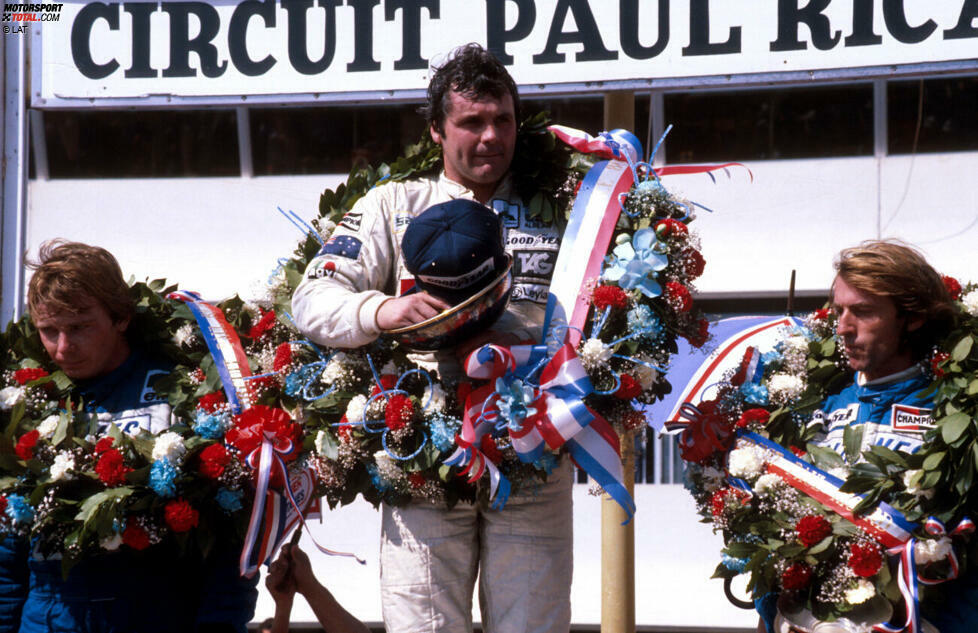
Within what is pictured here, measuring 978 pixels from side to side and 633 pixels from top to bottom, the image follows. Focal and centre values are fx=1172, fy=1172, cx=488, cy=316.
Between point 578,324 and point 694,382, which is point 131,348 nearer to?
point 578,324

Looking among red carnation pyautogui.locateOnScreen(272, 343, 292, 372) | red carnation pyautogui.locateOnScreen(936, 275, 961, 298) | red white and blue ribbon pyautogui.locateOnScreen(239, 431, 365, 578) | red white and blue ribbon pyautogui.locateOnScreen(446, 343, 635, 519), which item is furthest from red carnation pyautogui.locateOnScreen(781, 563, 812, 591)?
red carnation pyautogui.locateOnScreen(272, 343, 292, 372)

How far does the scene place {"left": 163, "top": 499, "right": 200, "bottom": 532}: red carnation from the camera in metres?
3.26

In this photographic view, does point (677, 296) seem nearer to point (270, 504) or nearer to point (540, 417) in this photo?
point (540, 417)

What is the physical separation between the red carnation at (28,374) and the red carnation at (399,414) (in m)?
1.26

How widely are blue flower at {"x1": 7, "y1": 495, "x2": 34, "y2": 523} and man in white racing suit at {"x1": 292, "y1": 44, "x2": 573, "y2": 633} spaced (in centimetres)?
94

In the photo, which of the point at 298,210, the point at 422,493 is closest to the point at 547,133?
the point at 422,493

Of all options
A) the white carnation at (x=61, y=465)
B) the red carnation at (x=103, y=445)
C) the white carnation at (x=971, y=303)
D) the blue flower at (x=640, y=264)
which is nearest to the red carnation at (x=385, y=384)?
the blue flower at (x=640, y=264)

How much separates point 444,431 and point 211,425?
79 cm

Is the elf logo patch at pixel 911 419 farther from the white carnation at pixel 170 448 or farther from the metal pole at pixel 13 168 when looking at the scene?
the metal pole at pixel 13 168

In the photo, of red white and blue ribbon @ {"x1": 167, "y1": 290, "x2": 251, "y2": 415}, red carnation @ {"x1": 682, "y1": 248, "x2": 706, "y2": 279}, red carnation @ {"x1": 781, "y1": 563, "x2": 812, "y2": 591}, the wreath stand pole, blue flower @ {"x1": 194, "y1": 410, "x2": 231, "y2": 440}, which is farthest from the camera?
the wreath stand pole

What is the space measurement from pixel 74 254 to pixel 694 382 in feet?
6.69

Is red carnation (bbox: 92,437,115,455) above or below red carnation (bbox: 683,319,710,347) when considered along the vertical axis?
below

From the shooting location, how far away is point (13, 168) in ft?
13.8

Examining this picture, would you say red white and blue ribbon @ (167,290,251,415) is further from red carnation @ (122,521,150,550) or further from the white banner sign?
the white banner sign
